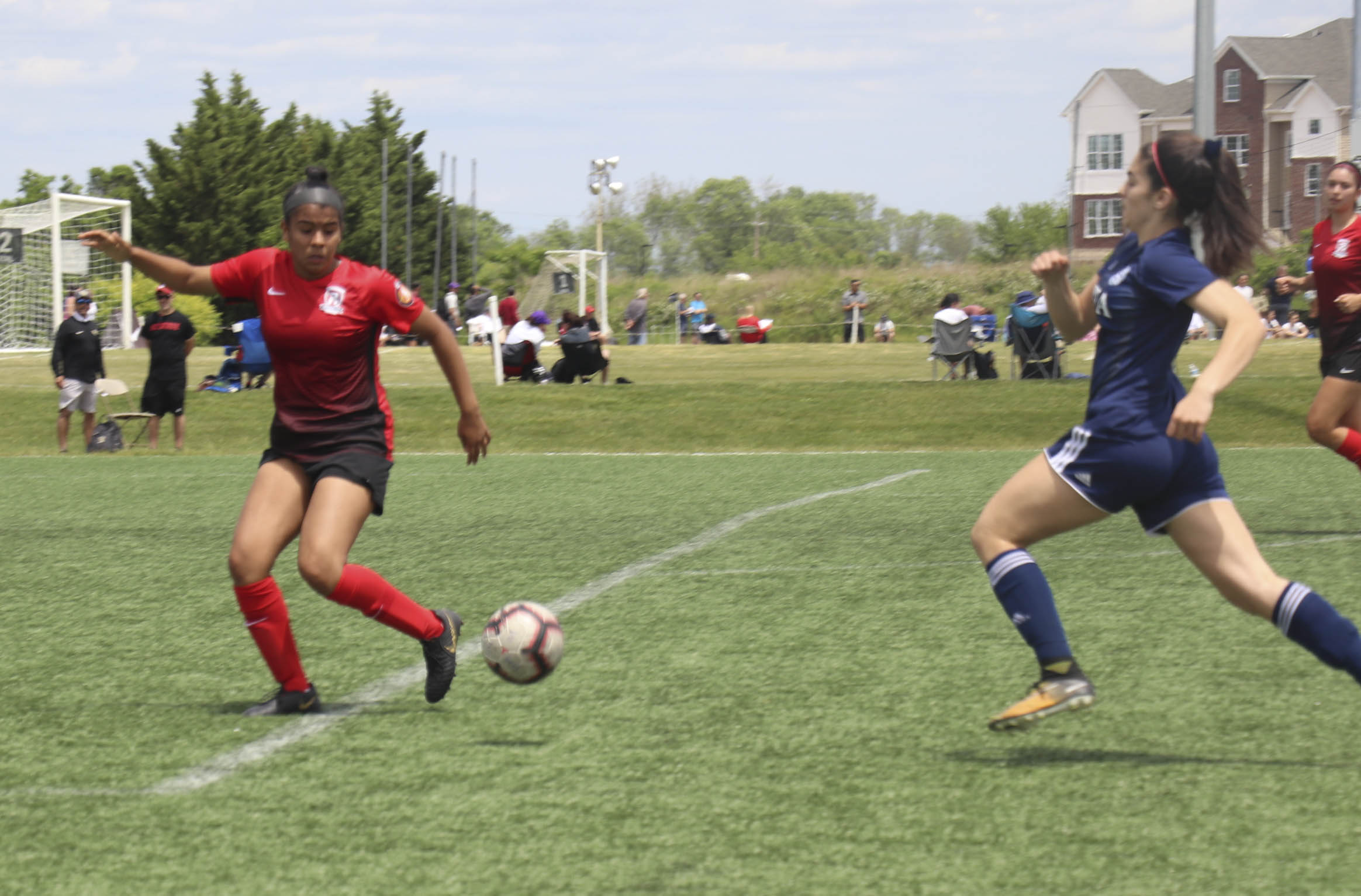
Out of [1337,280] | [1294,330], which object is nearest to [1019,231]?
[1294,330]

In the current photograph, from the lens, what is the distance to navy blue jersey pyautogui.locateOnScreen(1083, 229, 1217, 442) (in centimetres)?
402

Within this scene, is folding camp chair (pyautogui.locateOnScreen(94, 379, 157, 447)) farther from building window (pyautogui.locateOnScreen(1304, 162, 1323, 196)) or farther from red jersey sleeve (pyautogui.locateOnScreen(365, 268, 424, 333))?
building window (pyautogui.locateOnScreen(1304, 162, 1323, 196))

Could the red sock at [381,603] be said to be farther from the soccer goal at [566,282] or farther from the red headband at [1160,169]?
the soccer goal at [566,282]

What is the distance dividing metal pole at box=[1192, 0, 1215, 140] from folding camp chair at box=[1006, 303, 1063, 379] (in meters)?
4.48

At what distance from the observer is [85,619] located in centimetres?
Answer: 689

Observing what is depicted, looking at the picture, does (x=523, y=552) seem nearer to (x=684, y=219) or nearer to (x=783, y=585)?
(x=783, y=585)

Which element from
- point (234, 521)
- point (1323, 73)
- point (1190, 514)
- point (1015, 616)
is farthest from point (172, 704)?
point (1323, 73)

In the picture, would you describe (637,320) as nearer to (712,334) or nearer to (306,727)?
(712,334)

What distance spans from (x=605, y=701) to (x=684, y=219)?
379ft

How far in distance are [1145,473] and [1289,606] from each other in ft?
1.76

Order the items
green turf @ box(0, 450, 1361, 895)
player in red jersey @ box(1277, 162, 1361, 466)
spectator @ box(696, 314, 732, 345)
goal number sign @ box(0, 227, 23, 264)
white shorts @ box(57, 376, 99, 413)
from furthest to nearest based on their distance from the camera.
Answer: spectator @ box(696, 314, 732, 345) < goal number sign @ box(0, 227, 23, 264) < white shorts @ box(57, 376, 99, 413) < player in red jersey @ box(1277, 162, 1361, 466) < green turf @ box(0, 450, 1361, 895)

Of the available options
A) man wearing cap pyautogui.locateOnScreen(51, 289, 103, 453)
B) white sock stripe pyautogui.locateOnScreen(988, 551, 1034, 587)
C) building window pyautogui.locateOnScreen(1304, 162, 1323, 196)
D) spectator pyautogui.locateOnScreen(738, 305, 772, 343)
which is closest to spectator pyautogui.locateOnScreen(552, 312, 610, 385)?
man wearing cap pyautogui.locateOnScreen(51, 289, 103, 453)

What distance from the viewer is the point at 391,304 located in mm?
4930

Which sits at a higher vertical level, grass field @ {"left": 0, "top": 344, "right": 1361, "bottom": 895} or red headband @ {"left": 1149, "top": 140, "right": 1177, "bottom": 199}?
red headband @ {"left": 1149, "top": 140, "right": 1177, "bottom": 199}
